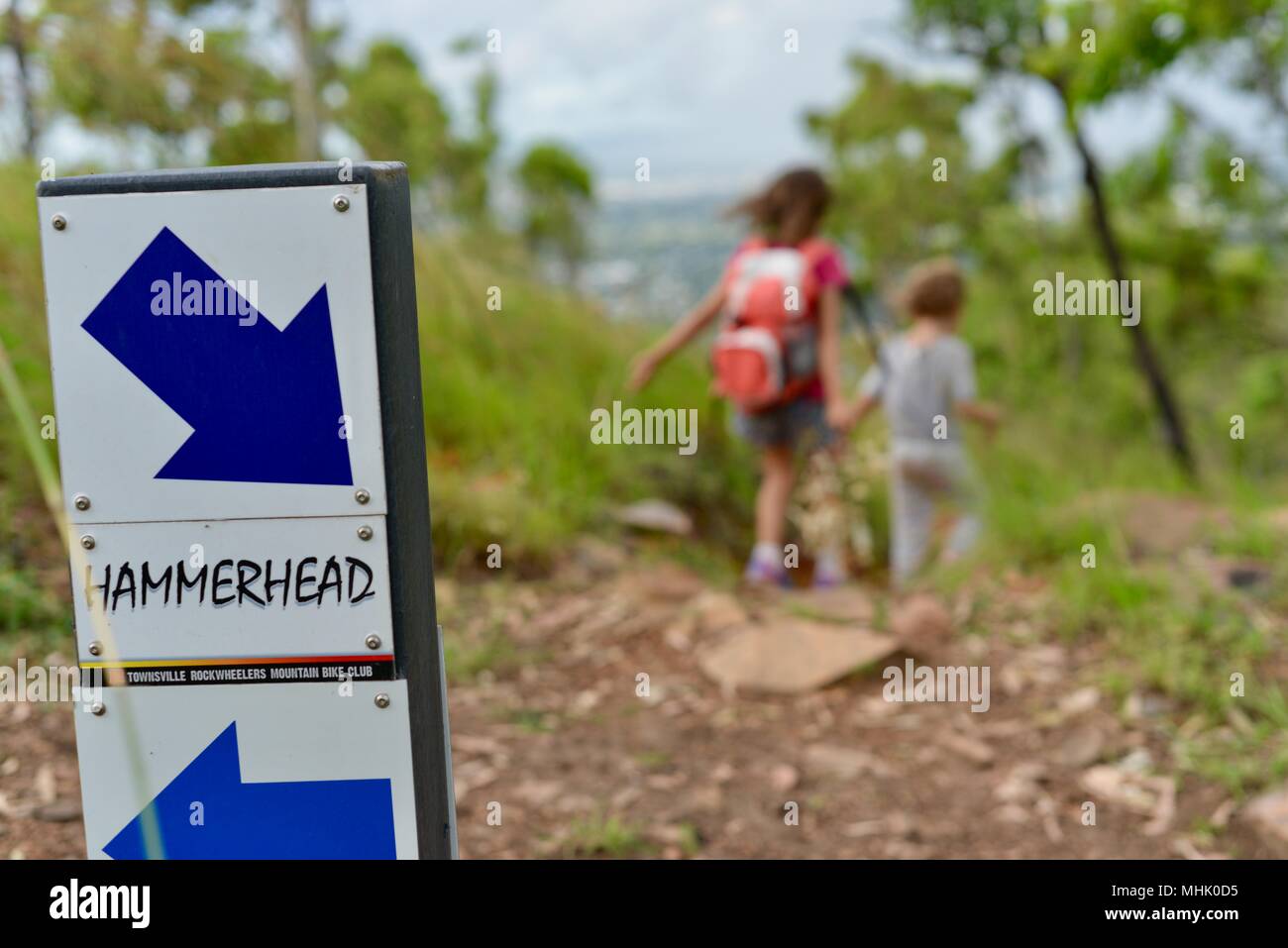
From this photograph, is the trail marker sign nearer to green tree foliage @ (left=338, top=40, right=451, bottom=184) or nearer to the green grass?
the green grass

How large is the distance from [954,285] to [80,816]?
4053mm

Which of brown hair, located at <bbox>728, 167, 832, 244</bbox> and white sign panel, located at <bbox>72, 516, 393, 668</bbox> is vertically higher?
brown hair, located at <bbox>728, 167, 832, 244</bbox>

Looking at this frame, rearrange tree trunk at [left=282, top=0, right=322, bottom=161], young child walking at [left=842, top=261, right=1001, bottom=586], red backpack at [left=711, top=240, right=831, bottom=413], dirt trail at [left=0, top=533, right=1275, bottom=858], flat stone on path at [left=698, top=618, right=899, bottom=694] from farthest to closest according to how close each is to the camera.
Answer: tree trunk at [left=282, top=0, right=322, bottom=161], young child walking at [left=842, top=261, right=1001, bottom=586], red backpack at [left=711, top=240, right=831, bottom=413], flat stone on path at [left=698, top=618, right=899, bottom=694], dirt trail at [left=0, top=533, right=1275, bottom=858]

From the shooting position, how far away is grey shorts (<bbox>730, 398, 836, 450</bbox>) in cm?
496

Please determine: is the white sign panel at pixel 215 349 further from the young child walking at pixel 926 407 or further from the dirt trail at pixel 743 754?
the young child walking at pixel 926 407

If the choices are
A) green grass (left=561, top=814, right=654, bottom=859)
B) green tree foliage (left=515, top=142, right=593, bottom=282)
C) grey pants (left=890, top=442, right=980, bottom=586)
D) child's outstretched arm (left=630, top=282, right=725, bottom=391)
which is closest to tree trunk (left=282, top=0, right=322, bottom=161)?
child's outstretched arm (left=630, top=282, right=725, bottom=391)

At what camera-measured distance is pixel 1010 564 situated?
448 cm

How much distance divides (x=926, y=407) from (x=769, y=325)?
3.22ft

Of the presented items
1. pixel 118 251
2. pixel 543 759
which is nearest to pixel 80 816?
pixel 543 759

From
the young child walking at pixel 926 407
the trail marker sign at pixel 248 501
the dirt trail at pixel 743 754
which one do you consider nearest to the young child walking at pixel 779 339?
the young child walking at pixel 926 407

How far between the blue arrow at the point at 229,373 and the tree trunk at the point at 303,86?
179 inches

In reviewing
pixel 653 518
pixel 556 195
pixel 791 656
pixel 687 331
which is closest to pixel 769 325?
pixel 687 331

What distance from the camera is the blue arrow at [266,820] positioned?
1617 mm

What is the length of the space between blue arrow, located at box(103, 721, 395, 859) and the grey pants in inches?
149
